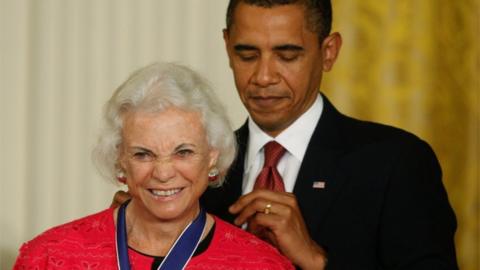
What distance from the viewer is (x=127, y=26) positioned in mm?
4629

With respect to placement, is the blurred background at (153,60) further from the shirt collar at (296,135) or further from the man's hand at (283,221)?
the man's hand at (283,221)

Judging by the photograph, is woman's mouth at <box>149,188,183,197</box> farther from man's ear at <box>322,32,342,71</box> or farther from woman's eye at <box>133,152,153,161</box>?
man's ear at <box>322,32,342,71</box>

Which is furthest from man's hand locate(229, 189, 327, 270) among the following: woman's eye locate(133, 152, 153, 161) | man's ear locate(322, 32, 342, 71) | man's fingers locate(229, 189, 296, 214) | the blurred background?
the blurred background

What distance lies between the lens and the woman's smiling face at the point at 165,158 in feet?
9.13

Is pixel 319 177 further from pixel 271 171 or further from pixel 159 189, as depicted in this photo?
pixel 159 189

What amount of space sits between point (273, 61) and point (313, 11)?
0.21 meters

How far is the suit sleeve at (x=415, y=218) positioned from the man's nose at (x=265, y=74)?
1.41 feet

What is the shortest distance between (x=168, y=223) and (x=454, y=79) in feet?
6.55

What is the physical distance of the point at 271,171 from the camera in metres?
3.27

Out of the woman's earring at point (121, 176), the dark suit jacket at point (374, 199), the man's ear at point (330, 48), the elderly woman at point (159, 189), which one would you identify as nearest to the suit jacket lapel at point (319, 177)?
the dark suit jacket at point (374, 199)

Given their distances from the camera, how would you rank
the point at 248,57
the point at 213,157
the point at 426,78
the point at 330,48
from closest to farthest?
the point at 213,157, the point at 248,57, the point at 330,48, the point at 426,78

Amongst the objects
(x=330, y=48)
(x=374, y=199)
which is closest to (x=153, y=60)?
(x=330, y=48)

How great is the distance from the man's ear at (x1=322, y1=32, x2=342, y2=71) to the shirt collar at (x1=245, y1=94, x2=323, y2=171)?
135 millimetres

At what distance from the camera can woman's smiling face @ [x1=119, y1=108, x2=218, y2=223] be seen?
2783 millimetres
